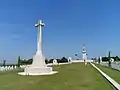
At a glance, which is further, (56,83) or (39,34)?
(39,34)

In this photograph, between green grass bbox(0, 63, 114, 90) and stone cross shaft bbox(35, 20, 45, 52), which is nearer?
green grass bbox(0, 63, 114, 90)

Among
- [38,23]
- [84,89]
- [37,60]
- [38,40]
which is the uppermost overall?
[38,23]

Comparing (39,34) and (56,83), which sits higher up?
(39,34)

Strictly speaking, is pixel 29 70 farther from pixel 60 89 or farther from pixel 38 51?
pixel 60 89

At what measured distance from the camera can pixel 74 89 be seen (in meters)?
13.6

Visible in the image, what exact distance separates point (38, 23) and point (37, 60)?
5.32 m

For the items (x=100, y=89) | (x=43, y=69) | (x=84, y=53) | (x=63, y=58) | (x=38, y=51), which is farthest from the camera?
(x=63, y=58)

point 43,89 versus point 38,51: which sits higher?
point 38,51

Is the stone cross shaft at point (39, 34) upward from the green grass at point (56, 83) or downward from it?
upward

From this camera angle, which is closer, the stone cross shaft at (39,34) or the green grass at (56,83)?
the green grass at (56,83)

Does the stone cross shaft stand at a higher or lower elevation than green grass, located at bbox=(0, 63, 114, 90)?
higher

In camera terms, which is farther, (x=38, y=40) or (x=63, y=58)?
(x=63, y=58)

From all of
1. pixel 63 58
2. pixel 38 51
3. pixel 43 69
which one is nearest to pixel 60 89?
pixel 43 69

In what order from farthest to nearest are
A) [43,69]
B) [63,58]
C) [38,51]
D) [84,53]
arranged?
[63,58], [84,53], [38,51], [43,69]
